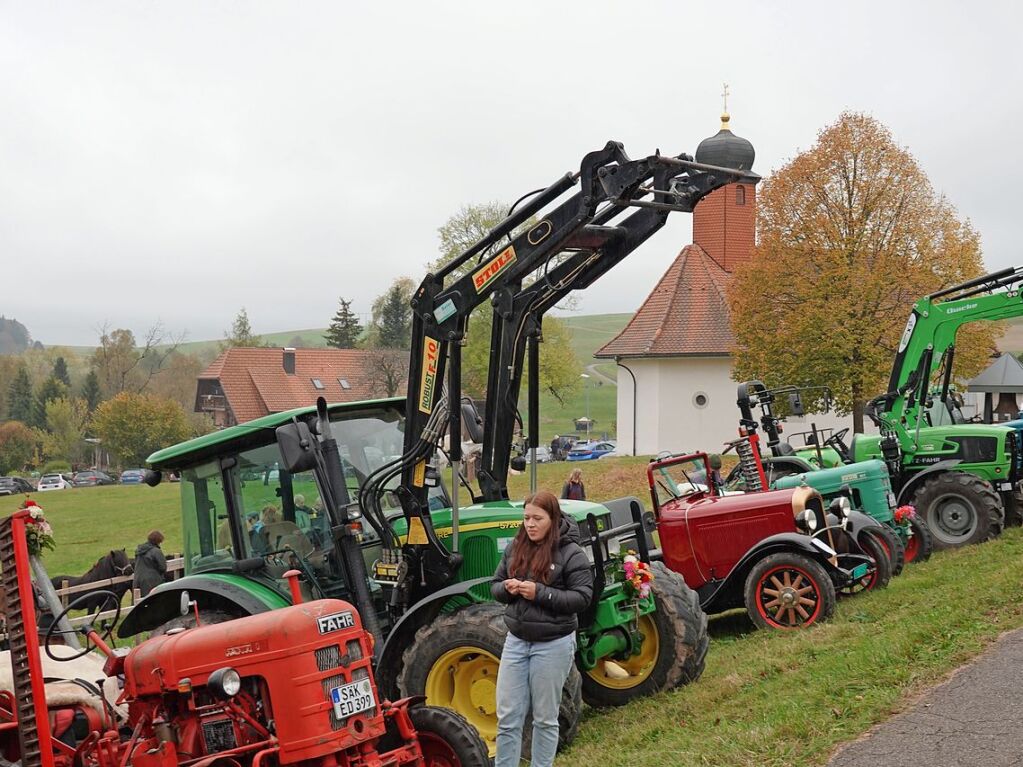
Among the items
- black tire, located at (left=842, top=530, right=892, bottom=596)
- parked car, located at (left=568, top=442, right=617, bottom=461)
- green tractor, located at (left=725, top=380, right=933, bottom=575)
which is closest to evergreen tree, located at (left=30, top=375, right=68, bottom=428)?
parked car, located at (left=568, top=442, right=617, bottom=461)

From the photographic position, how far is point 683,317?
155 ft

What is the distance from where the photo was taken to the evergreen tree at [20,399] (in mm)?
90062

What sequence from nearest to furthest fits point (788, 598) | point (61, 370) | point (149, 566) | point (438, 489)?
point (438, 489) < point (788, 598) < point (149, 566) < point (61, 370)

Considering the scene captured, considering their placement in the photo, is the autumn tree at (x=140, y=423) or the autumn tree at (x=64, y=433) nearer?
the autumn tree at (x=140, y=423)

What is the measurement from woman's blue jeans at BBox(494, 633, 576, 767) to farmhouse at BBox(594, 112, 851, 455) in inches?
1523

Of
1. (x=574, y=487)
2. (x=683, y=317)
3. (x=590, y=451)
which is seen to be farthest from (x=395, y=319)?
(x=574, y=487)

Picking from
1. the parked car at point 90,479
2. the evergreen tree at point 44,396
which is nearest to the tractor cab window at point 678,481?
the parked car at point 90,479

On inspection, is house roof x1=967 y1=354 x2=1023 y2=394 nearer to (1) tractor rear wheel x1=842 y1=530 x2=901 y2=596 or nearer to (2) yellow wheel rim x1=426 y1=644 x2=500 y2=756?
(1) tractor rear wheel x1=842 y1=530 x2=901 y2=596

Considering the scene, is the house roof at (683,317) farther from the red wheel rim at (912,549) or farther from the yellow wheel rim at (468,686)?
the yellow wheel rim at (468,686)

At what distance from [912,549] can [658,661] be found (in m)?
6.78

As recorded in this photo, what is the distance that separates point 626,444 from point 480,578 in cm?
4013

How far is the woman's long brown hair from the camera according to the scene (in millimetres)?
6207

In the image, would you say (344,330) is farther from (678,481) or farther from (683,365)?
(678,481)

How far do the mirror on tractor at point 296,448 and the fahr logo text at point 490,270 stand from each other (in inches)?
66.5
